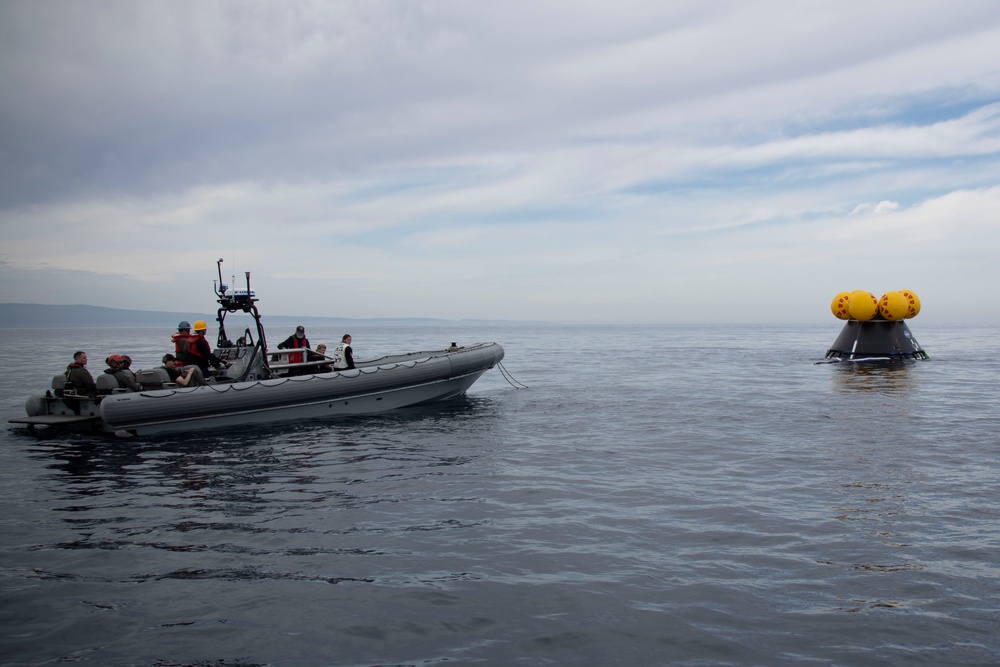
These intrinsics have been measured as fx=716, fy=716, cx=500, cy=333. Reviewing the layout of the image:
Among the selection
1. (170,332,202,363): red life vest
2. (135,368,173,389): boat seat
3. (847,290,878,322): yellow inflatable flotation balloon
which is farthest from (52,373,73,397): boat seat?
(847,290,878,322): yellow inflatable flotation balloon

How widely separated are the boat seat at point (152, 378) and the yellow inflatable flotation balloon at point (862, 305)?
87.1ft

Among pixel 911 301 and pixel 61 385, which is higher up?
→ pixel 911 301

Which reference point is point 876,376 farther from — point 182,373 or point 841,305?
point 182,373

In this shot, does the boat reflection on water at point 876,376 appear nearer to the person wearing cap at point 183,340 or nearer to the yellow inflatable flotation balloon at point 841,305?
the yellow inflatable flotation balloon at point 841,305

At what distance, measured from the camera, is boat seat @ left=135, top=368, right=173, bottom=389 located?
43.3 ft

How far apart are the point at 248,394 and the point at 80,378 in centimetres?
299

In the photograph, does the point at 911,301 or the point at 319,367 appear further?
the point at 911,301

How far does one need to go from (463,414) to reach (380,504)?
8128 millimetres

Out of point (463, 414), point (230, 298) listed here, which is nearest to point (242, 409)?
point (230, 298)

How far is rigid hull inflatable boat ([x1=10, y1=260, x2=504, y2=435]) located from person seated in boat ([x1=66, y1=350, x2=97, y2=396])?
13 cm

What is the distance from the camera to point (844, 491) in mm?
8562

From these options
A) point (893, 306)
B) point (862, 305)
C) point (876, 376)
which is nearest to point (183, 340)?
point (876, 376)

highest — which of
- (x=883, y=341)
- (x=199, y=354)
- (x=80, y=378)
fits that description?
(x=199, y=354)

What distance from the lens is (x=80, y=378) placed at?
13.2 meters
